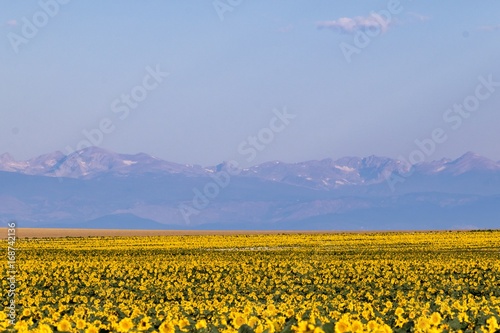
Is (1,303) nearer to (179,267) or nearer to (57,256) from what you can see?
(179,267)

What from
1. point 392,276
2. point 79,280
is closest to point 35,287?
point 79,280

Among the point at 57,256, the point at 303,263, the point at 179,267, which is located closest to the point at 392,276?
the point at 303,263

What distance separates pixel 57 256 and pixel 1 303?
26.9 meters

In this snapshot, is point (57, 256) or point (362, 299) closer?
point (362, 299)

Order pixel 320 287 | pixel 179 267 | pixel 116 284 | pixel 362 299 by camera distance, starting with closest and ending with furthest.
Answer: pixel 362 299, pixel 320 287, pixel 116 284, pixel 179 267

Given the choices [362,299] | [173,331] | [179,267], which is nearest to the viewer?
[173,331]

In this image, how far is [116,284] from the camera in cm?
2772

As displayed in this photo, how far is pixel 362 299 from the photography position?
22.8 metres

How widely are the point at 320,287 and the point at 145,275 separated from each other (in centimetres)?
757

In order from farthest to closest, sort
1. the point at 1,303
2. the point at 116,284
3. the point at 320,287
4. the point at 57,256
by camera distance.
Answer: the point at 57,256
the point at 116,284
the point at 320,287
the point at 1,303

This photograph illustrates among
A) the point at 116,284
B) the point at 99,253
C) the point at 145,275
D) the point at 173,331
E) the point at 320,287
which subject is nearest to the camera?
the point at 173,331

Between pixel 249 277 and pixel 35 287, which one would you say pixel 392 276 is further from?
pixel 35 287

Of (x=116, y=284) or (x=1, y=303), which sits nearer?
(x=1, y=303)

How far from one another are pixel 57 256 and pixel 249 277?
74.7 feet
